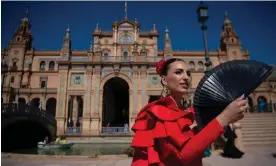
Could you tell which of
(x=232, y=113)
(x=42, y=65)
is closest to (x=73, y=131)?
(x=232, y=113)

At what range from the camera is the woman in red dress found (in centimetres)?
111

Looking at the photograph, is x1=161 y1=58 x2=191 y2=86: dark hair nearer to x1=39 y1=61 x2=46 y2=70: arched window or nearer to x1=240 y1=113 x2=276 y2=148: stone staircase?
x1=240 y1=113 x2=276 y2=148: stone staircase

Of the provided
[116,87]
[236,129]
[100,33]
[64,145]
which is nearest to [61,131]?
[64,145]

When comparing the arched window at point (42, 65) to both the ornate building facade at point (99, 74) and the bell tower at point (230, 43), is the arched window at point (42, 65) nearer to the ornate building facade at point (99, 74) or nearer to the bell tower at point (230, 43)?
the ornate building facade at point (99, 74)

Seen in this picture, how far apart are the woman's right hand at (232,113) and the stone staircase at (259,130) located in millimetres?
10894

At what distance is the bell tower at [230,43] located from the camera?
135 ft

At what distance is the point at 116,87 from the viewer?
32.3 meters

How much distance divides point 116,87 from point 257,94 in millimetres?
26049

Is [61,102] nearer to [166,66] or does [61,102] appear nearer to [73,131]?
[73,131]

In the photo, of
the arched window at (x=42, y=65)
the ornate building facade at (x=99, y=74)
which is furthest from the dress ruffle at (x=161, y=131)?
the arched window at (x=42, y=65)

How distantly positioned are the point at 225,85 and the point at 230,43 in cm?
4552

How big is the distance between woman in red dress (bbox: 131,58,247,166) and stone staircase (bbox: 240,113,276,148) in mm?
10730

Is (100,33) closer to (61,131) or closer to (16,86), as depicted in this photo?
(16,86)

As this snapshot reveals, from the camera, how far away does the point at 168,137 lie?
1219 mm
